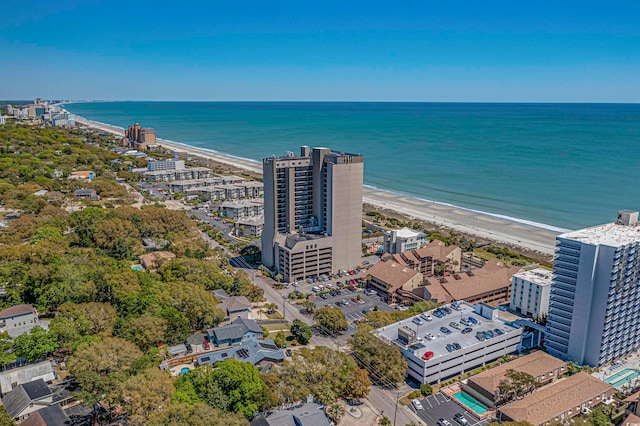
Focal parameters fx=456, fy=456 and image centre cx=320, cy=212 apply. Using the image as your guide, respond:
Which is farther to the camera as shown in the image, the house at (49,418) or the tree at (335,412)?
the tree at (335,412)

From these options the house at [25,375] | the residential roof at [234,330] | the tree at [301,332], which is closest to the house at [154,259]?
the residential roof at [234,330]

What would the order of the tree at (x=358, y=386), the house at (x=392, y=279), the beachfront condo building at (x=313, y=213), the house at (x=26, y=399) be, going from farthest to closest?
1. the beachfront condo building at (x=313, y=213)
2. the house at (x=392, y=279)
3. the tree at (x=358, y=386)
4. the house at (x=26, y=399)

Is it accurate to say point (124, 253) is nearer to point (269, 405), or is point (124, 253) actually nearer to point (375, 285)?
point (375, 285)

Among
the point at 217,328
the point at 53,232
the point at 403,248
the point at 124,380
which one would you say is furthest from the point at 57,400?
the point at 403,248

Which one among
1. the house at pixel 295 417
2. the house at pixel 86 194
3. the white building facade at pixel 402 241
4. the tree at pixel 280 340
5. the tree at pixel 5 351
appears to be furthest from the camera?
the house at pixel 86 194

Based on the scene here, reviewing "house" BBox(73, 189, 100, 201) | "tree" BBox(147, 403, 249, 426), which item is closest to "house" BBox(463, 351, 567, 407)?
"tree" BBox(147, 403, 249, 426)

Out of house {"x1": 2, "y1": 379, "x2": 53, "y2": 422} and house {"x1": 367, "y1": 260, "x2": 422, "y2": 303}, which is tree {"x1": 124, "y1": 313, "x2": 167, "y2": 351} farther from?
house {"x1": 367, "y1": 260, "x2": 422, "y2": 303}

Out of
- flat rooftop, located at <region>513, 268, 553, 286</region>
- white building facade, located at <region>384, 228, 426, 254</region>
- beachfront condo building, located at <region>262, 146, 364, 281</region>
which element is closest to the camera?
flat rooftop, located at <region>513, 268, 553, 286</region>

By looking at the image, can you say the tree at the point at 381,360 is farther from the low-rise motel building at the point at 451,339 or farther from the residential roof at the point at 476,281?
the residential roof at the point at 476,281
